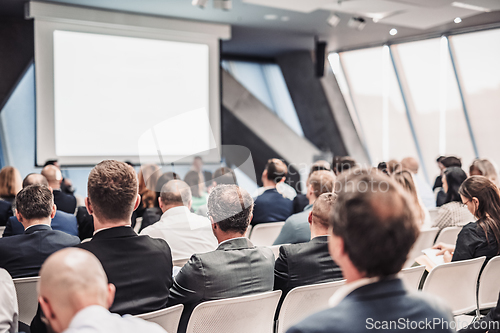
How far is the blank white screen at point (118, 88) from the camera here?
657 centimetres

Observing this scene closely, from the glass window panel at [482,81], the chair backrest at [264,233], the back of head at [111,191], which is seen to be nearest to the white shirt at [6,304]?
the back of head at [111,191]

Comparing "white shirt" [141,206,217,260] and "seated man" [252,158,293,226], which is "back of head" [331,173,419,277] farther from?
"seated man" [252,158,293,226]

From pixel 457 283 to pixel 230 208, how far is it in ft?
4.36

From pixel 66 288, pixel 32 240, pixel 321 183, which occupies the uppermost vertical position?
pixel 321 183

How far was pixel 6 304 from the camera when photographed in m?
1.69

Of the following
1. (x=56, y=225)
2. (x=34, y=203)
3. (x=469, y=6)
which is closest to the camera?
(x=34, y=203)

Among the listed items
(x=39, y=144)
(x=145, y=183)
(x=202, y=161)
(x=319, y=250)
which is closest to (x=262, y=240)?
(x=145, y=183)

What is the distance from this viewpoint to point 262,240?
371 centimetres

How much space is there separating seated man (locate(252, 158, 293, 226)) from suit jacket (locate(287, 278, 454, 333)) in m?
3.25

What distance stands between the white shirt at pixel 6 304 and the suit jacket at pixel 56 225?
4.89 ft

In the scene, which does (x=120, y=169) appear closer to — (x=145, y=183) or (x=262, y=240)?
(x=262, y=240)

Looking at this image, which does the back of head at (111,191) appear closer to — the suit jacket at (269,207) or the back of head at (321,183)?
the back of head at (321,183)

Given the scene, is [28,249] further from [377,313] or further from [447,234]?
[447,234]

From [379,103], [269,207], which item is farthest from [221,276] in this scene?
[379,103]
